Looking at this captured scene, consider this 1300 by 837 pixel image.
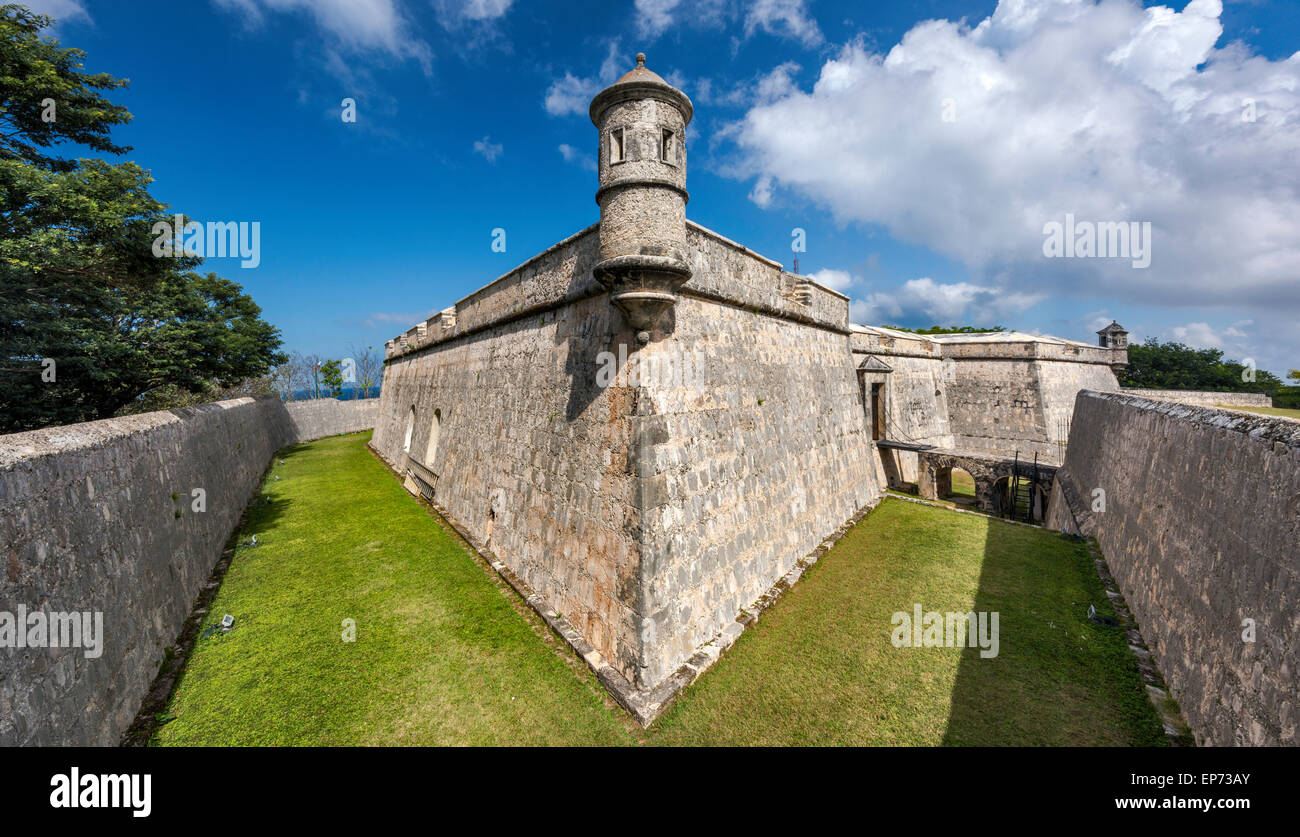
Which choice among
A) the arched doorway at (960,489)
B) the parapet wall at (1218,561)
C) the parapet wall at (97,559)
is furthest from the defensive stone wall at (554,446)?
the arched doorway at (960,489)

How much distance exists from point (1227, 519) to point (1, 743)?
443 inches

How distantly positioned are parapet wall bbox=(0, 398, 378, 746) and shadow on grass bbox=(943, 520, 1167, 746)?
29.4 ft

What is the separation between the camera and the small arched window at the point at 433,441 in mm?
14719

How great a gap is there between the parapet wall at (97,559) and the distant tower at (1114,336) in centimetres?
3838

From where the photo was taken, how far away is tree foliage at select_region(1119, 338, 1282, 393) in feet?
130

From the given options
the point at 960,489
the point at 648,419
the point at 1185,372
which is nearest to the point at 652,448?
the point at 648,419

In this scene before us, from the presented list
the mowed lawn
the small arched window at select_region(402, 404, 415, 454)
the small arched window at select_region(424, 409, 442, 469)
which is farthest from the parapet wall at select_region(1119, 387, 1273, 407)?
the small arched window at select_region(402, 404, 415, 454)

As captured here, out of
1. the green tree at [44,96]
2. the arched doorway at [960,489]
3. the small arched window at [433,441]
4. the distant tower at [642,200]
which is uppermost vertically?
the green tree at [44,96]

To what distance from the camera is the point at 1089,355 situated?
935 inches

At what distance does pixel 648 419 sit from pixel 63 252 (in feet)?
42.3

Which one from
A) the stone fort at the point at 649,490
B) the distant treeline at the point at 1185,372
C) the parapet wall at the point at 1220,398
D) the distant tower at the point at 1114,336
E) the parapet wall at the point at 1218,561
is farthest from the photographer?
the distant treeline at the point at 1185,372

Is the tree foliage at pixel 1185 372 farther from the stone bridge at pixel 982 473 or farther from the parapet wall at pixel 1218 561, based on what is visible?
the parapet wall at pixel 1218 561
